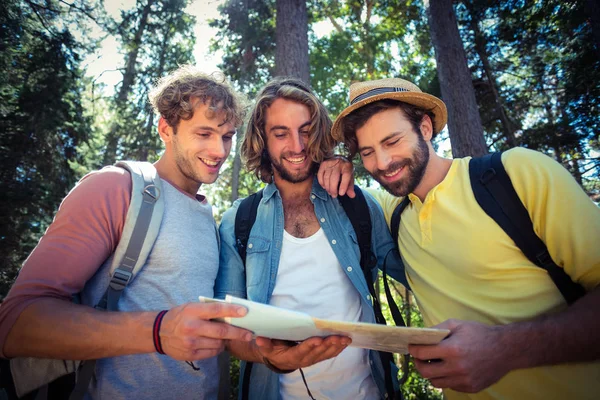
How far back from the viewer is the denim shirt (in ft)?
7.90

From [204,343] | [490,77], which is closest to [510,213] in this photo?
[204,343]

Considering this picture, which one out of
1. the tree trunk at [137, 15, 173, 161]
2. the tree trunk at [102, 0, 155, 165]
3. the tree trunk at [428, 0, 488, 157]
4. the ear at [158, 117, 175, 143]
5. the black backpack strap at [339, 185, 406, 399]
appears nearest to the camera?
the black backpack strap at [339, 185, 406, 399]

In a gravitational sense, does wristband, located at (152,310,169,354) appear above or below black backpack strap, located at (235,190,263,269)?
below

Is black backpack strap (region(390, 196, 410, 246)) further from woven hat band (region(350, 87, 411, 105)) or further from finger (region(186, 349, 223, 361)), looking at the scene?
finger (region(186, 349, 223, 361))

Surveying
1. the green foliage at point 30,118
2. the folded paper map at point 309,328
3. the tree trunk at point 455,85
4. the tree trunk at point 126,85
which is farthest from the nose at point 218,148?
the tree trunk at point 126,85

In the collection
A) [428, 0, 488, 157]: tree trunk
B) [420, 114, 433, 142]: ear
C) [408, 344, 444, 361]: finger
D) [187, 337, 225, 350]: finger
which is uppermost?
[428, 0, 488, 157]: tree trunk

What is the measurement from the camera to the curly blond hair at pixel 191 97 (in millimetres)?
2691

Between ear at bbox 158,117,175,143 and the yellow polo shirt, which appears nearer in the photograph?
the yellow polo shirt

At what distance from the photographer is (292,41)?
566 cm

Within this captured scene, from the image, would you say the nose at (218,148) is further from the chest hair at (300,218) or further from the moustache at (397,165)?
the moustache at (397,165)

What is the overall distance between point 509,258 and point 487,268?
15cm

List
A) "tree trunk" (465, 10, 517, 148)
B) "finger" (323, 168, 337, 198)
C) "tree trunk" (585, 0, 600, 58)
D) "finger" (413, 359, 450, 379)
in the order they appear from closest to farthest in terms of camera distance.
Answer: "finger" (413, 359, 450, 379) → "finger" (323, 168, 337, 198) → "tree trunk" (585, 0, 600, 58) → "tree trunk" (465, 10, 517, 148)

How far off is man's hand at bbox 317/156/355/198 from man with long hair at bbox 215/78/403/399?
0.26m

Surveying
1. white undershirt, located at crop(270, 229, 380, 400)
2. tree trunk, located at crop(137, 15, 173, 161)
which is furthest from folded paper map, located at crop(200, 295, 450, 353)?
tree trunk, located at crop(137, 15, 173, 161)
